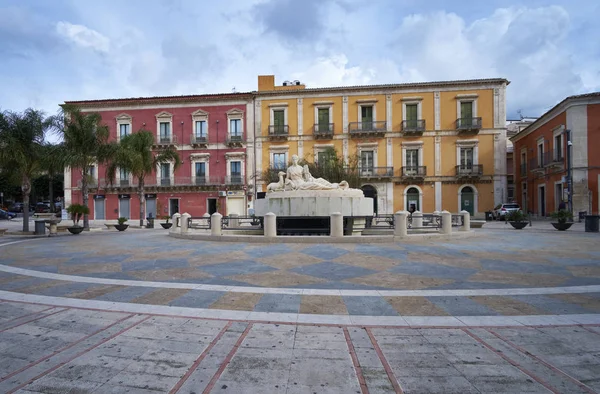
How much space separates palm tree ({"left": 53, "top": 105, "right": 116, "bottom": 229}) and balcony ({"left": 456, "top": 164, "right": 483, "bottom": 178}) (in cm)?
3034

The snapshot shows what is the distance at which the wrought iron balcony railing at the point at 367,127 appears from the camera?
106 feet

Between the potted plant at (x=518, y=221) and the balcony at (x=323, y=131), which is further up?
the balcony at (x=323, y=131)

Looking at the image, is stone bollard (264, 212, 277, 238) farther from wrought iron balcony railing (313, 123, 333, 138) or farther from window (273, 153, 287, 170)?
wrought iron balcony railing (313, 123, 333, 138)

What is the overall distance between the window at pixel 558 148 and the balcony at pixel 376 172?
→ 13413 millimetres

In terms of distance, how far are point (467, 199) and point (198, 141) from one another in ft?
94.3

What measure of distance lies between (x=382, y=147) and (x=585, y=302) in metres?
29.1

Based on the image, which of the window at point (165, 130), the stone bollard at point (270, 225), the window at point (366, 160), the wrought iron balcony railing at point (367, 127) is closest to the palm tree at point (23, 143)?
the stone bollard at point (270, 225)

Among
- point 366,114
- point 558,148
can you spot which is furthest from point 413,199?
point 558,148

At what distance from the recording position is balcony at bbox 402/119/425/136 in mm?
31766

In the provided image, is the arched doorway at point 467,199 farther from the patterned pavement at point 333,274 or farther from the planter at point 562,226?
the patterned pavement at point 333,274

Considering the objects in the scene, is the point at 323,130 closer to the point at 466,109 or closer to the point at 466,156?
the point at 466,109

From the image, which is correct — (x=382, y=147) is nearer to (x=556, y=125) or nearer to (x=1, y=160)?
(x=556, y=125)

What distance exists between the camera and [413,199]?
1275 inches

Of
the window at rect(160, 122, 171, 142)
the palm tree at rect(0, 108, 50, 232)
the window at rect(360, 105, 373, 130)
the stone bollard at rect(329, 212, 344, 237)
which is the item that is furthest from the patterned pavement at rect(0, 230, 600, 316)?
the window at rect(160, 122, 171, 142)
